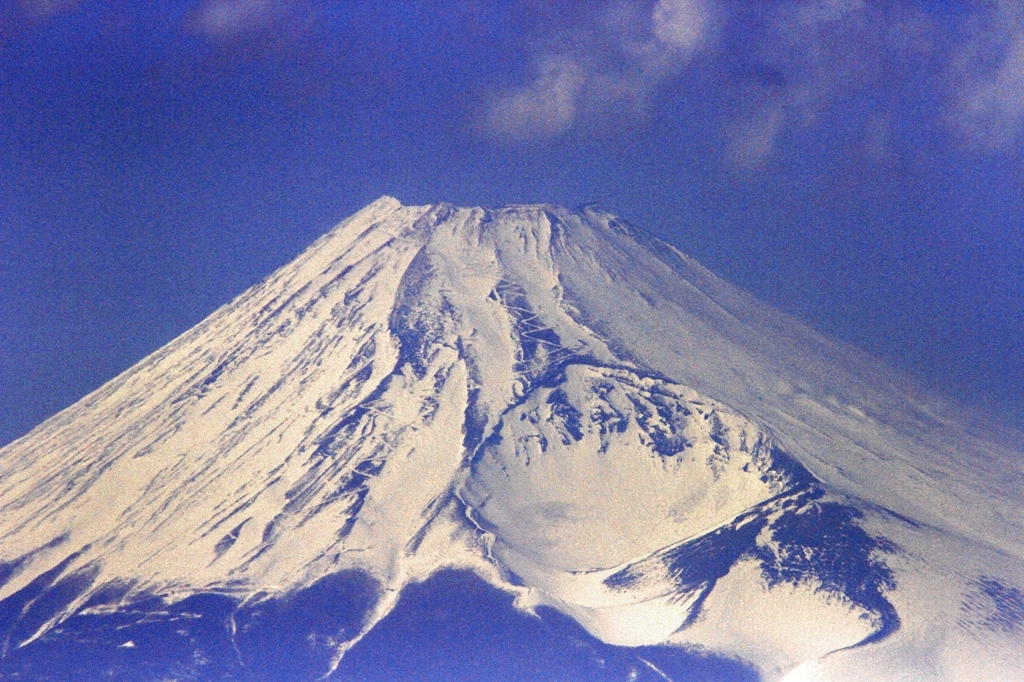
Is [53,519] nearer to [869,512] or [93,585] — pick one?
[93,585]

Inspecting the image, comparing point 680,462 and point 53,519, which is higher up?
point 680,462

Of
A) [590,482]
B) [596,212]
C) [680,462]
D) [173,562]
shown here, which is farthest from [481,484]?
[596,212]

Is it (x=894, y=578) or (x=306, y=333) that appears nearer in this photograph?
(x=894, y=578)

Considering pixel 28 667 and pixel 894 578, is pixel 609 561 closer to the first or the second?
pixel 894 578

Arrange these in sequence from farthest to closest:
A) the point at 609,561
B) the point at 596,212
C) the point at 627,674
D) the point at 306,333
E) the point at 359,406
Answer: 1. the point at 596,212
2. the point at 306,333
3. the point at 359,406
4. the point at 609,561
5. the point at 627,674

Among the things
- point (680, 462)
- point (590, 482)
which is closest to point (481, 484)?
point (590, 482)

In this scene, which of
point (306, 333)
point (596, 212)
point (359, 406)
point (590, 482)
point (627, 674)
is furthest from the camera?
point (596, 212)

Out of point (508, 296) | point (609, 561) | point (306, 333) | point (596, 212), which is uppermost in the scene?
point (596, 212)
